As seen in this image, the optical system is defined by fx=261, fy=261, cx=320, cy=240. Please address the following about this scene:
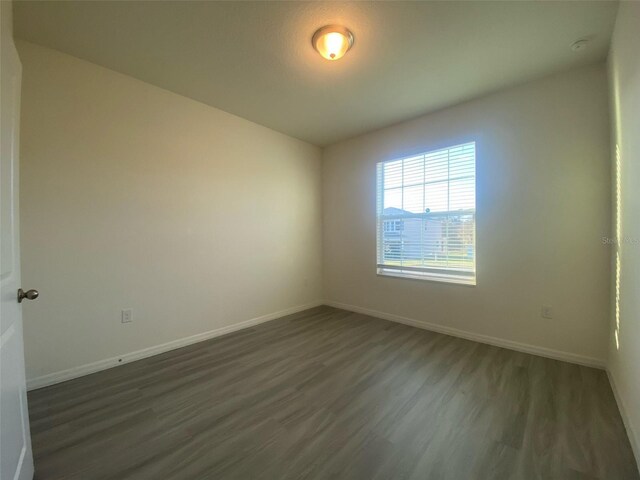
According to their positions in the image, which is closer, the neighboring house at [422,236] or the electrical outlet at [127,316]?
the electrical outlet at [127,316]

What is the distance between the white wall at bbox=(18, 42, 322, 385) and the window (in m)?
1.63

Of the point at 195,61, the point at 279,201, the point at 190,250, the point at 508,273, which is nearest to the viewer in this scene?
the point at 195,61

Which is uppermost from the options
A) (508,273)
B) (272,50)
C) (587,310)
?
(272,50)

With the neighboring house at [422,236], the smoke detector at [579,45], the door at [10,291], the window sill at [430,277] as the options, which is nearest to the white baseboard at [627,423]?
the window sill at [430,277]

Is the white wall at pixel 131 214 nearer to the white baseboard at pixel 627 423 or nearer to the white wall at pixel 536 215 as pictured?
the white wall at pixel 536 215

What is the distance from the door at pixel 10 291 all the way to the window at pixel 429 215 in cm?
340

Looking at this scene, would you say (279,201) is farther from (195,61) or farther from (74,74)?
(74,74)

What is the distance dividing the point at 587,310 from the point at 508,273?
0.63 metres

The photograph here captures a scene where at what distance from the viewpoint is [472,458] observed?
4.52 ft

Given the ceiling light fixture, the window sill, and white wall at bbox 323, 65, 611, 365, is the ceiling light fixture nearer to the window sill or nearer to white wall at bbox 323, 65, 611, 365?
white wall at bbox 323, 65, 611, 365

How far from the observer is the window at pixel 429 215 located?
297 centimetres

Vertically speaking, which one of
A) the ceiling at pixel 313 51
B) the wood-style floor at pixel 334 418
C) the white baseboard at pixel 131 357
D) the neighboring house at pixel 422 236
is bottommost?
the wood-style floor at pixel 334 418

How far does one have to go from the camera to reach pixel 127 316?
2.45 meters

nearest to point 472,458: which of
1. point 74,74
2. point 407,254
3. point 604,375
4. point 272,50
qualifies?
point 604,375
